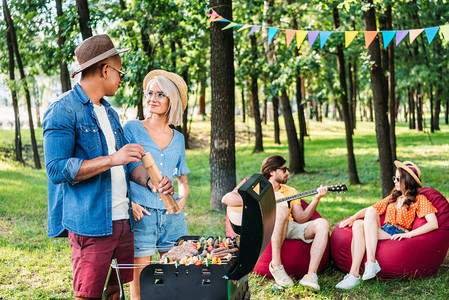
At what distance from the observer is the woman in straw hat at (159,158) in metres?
3.01

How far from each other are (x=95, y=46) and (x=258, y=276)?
3226 mm

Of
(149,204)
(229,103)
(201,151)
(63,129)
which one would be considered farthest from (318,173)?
(63,129)

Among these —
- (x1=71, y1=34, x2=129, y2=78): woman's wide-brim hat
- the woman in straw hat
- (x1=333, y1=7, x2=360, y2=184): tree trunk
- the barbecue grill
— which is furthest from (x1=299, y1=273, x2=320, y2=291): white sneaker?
(x1=333, y1=7, x2=360, y2=184): tree trunk

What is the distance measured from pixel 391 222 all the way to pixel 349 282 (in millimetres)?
910

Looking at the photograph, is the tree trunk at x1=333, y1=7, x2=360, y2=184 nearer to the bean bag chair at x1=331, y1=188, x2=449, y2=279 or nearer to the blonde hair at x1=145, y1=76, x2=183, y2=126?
the bean bag chair at x1=331, y1=188, x2=449, y2=279

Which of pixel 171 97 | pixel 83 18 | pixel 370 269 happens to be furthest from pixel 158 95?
pixel 83 18

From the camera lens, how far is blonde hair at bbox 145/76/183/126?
10.5 ft

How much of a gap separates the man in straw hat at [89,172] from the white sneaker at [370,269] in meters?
2.77

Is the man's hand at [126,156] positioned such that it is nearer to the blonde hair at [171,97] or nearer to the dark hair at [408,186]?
the blonde hair at [171,97]

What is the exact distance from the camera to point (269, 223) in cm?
250

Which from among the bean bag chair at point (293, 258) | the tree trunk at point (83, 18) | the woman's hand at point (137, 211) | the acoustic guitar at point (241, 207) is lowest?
the bean bag chair at point (293, 258)

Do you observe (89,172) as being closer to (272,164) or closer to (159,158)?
(159,158)

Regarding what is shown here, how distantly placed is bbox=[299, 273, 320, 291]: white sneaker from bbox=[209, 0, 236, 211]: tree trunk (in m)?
3.15

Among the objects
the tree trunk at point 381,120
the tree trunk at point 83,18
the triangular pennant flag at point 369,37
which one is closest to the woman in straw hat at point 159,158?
the triangular pennant flag at point 369,37
